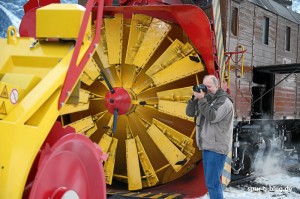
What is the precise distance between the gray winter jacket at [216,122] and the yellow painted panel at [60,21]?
79.7 inches

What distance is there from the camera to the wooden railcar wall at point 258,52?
6441 millimetres

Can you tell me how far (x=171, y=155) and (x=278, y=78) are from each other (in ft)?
14.2

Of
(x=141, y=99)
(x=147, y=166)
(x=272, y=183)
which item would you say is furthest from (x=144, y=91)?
(x=272, y=183)

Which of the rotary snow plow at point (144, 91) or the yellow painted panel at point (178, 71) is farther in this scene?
the yellow painted panel at point (178, 71)

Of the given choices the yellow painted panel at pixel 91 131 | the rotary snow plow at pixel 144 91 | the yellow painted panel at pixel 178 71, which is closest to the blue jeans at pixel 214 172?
the rotary snow plow at pixel 144 91

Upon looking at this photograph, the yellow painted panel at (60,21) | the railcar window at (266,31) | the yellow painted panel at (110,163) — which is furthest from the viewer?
the railcar window at (266,31)

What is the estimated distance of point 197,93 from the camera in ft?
14.0

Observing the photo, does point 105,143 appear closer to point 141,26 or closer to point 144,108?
point 144,108

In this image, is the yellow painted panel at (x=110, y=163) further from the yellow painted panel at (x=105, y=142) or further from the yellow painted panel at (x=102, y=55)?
the yellow painted panel at (x=102, y=55)

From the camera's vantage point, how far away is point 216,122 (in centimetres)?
432

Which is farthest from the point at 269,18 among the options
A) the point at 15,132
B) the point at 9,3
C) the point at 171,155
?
the point at 9,3

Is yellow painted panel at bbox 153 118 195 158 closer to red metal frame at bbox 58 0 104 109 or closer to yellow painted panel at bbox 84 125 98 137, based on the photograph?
yellow painted panel at bbox 84 125 98 137

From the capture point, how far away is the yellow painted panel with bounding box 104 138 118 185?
5059mm

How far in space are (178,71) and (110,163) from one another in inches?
53.2
